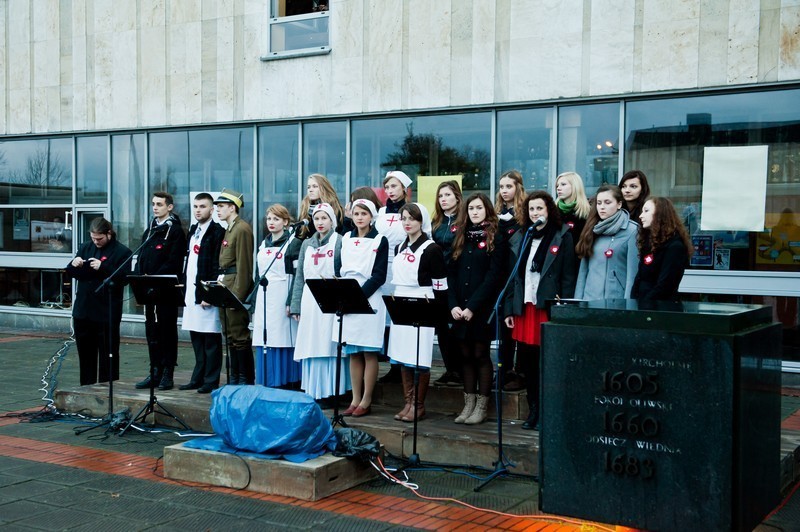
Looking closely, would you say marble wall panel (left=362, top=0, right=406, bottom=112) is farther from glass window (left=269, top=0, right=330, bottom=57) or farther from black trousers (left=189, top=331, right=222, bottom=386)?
black trousers (left=189, top=331, right=222, bottom=386)

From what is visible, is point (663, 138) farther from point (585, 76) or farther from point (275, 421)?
point (275, 421)

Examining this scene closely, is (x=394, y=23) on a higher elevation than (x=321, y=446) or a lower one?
higher

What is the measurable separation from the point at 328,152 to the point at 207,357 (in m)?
5.56

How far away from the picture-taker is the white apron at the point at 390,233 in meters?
7.94

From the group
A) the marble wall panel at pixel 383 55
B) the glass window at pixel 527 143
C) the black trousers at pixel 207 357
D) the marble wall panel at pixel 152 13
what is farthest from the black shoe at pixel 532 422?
the marble wall panel at pixel 152 13

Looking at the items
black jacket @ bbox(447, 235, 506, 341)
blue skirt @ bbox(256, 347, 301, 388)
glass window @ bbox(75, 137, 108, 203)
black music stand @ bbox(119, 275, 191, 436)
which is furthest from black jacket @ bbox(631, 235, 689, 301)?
glass window @ bbox(75, 137, 108, 203)

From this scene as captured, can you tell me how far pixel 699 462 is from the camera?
4043 mm

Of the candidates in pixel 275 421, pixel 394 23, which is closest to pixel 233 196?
pixel 275 421

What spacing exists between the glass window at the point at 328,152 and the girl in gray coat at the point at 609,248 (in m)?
6.95

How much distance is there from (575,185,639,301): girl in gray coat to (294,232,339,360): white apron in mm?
2372

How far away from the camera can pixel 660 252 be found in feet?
22.0

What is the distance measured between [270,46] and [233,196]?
18.9 feet

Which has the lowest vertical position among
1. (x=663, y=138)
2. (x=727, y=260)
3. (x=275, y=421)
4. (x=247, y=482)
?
(x=247, y=482)

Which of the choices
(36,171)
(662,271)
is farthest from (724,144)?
(36,171)
